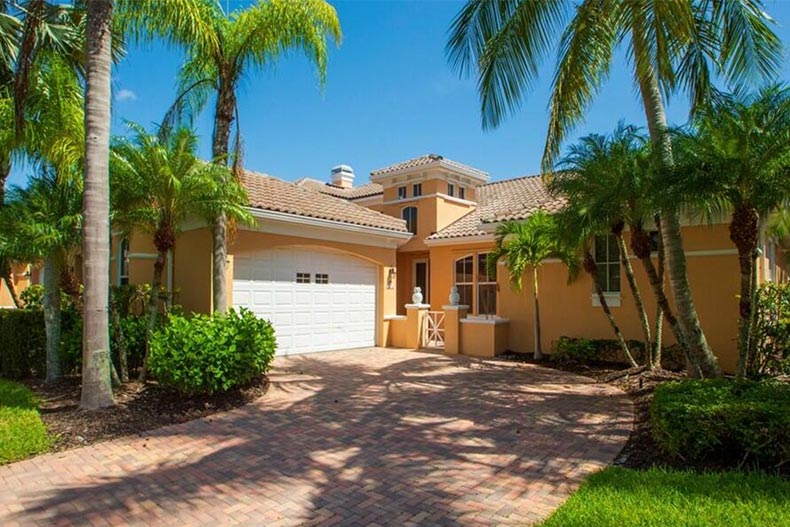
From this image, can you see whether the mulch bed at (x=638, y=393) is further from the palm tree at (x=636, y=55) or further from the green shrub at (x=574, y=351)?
the palm tree at (x=636, y=55)

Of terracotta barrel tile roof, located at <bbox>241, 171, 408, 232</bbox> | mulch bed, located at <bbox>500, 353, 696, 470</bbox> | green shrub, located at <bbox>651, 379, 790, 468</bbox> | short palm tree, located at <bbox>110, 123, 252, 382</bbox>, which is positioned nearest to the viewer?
green shrub, located at <bbox>651, 379, 790, 468</bbox>

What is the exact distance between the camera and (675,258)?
26.7 ft

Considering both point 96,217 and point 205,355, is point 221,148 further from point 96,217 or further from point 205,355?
point 205,355

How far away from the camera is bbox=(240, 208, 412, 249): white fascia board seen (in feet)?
42.9

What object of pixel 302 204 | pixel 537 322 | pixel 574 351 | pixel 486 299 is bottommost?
pixel 574 351

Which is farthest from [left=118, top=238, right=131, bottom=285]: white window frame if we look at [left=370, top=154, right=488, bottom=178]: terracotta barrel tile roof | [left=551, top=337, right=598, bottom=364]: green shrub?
[left=551, top=337, right=598, bottom=364]: green shrub

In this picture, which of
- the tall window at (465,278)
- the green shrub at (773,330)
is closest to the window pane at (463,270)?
the tall window at (465,278)

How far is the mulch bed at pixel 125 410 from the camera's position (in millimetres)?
6832

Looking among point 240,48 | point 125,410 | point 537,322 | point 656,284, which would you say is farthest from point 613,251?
point 125,410

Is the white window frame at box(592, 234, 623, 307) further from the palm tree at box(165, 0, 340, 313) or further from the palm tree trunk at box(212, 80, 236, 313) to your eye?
the palm tree trunk at box(212, 80, 236, 313)

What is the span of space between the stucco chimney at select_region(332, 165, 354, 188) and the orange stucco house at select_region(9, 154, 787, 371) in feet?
38.9

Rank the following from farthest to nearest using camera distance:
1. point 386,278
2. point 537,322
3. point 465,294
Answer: point 465,294
point 386,278
point 537,322

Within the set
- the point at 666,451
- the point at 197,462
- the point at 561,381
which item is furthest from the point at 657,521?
the point at 561,381

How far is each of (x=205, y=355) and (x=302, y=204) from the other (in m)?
7.62
